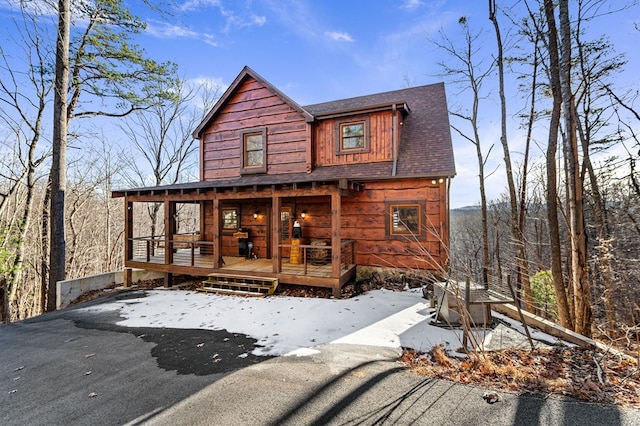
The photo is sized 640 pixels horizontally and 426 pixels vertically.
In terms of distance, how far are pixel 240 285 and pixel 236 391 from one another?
5015 millimetres

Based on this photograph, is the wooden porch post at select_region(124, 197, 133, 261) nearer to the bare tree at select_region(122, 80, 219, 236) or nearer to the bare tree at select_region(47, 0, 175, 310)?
the bare tree at select_region(47, 0, 175, 310)

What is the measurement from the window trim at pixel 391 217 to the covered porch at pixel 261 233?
127cm

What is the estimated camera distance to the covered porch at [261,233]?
717 cm

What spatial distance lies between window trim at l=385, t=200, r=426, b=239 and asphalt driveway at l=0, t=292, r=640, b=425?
14.7 ft

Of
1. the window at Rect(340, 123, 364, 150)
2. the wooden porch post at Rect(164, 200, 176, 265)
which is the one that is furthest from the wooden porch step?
the window at Rect(340, 123, 364, 150)

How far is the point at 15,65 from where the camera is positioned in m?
8.87

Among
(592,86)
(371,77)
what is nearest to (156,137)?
(371,77)

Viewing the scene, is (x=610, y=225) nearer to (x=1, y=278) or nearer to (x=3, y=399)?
(x=3, y=399)

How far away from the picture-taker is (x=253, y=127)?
1038 cm

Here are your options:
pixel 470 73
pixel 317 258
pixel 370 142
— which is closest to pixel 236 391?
pixel 317 258

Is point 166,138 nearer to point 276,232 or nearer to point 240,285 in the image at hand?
point 240,285

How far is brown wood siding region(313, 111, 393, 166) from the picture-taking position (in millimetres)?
8789

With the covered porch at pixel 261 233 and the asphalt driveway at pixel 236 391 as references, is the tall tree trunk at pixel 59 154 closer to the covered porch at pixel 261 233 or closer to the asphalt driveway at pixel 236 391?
the covered porch at pixel 261 233

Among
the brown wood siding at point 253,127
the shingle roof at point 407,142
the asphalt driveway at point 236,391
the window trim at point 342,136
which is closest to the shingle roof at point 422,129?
the shingle roof at point 407,142
